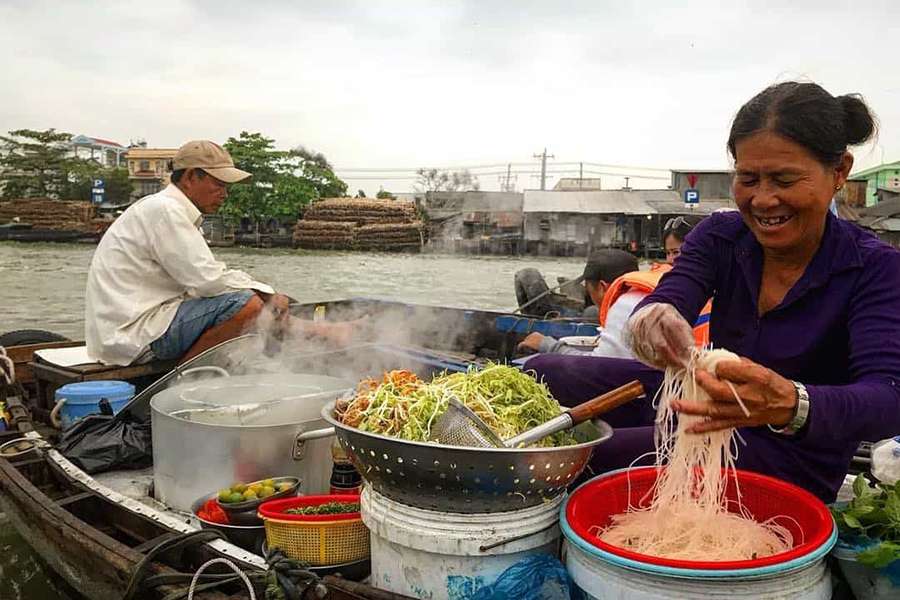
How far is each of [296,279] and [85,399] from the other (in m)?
25.6

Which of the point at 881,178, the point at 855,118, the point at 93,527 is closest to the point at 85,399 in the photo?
the point at 93,527

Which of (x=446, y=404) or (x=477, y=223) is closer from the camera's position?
(x=446, y=404)

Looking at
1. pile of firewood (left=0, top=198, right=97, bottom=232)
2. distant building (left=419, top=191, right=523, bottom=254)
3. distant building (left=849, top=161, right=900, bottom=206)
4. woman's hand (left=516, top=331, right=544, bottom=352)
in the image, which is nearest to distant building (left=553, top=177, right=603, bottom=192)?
distant building (left=419, top=191, right=523, bottom=254)

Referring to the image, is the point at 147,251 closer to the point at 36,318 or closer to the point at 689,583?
the point at 689,583

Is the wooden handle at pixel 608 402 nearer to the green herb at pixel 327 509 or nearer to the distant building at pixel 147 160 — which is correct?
the green herb at pixel 327 509

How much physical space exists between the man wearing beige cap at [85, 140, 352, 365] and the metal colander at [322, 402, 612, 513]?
140 inches

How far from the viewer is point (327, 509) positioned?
302 cm

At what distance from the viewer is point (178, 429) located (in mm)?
3578

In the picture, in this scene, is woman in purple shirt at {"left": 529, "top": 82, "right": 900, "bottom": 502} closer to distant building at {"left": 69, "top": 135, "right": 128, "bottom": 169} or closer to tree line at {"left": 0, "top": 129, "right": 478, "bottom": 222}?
tree line at {"left": 0, "top": 129, "right": 478, "bottom": 222}

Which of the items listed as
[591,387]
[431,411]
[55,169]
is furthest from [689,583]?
[55,169]

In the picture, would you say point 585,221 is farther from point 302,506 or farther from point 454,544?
point 454,544

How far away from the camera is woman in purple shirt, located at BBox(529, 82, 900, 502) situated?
198cm

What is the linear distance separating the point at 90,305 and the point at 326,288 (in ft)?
71.0

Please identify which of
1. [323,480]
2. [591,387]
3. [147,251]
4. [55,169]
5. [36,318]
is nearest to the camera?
[591,387]
